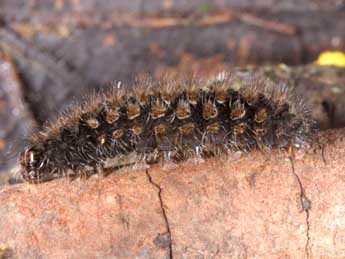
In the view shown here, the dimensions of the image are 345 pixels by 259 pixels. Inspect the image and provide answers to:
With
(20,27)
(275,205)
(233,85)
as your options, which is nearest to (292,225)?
(275,205)

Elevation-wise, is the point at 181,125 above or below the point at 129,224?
above

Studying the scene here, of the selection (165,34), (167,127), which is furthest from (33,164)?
(165,34)

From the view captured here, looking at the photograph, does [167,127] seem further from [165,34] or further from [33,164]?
[165,34]

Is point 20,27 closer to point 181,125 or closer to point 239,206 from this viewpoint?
point 181,125

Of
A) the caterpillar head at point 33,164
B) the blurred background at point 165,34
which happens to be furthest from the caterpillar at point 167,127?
the blurred background at point 165,34

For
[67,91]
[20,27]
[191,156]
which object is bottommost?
[67,91]

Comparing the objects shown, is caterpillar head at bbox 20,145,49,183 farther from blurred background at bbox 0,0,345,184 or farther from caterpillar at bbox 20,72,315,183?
blurred background at bbox 0,0,345,184
